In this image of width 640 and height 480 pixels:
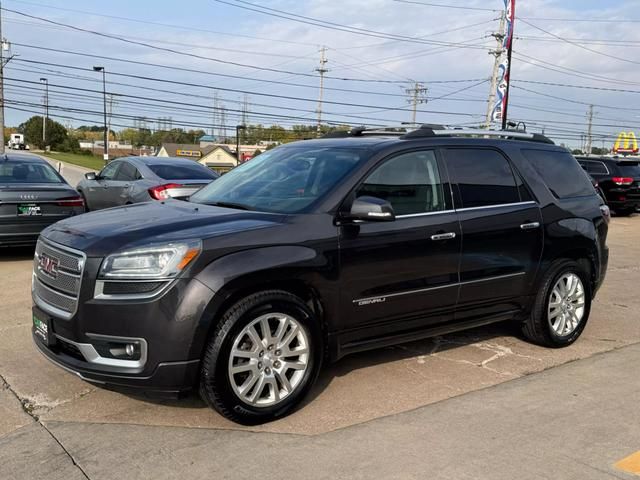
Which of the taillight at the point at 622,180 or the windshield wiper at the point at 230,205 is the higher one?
the taillight at the point at 622,180

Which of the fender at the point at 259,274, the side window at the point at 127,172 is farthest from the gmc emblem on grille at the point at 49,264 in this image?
the side window at the point at 127,172

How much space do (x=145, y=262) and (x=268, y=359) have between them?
3.14 ft

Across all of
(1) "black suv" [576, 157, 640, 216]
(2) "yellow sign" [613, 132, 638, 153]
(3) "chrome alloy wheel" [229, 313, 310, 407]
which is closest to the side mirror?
(3) "chrome alloy wheel" [229, 313, 310, 407]

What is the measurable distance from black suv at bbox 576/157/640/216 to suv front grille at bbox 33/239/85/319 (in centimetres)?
1921

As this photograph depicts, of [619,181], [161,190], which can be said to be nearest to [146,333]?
[161,190]

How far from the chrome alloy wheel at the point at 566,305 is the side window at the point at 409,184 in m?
1.63

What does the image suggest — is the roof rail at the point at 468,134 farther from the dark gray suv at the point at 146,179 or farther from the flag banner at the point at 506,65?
the flag banner at the point at 506,65

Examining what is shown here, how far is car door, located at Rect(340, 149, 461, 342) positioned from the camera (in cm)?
415

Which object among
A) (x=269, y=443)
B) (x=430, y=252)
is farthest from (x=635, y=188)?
(x=269, y=443)

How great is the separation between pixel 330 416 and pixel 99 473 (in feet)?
4.73

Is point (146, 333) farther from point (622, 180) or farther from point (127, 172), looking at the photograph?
point (622, 180)

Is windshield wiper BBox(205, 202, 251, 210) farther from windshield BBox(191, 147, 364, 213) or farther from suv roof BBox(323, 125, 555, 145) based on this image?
suv roof BBox(323, 125, 555, 145)

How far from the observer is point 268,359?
3.78 m

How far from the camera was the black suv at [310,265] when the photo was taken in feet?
11.5
